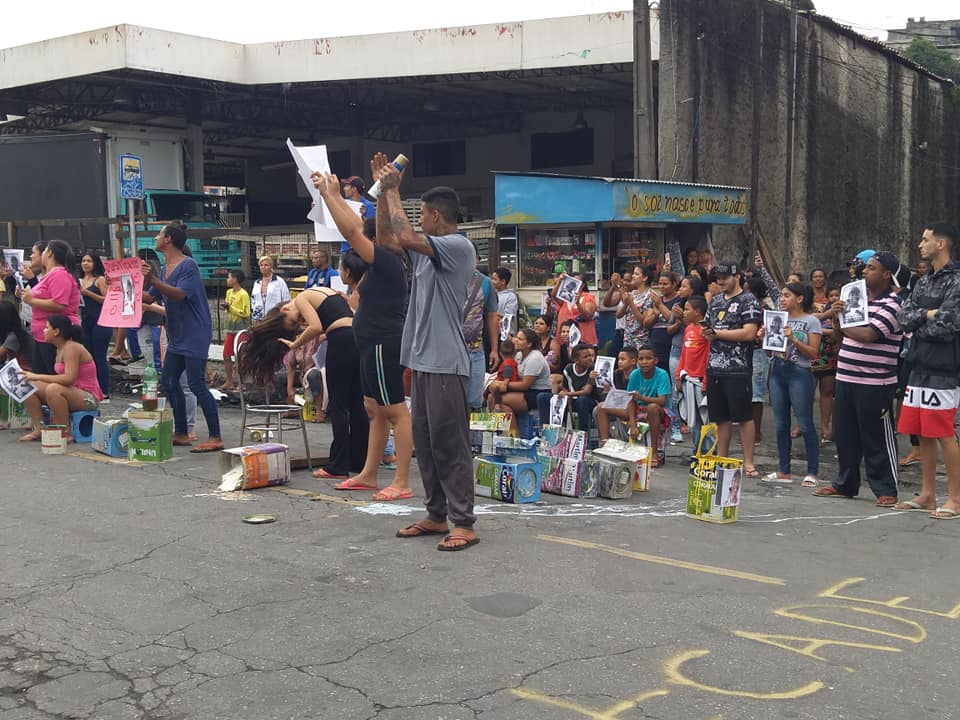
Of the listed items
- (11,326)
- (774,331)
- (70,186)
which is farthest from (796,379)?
(70,186)

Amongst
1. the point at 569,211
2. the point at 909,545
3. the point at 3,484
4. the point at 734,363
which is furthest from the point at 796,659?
the point at 569,211

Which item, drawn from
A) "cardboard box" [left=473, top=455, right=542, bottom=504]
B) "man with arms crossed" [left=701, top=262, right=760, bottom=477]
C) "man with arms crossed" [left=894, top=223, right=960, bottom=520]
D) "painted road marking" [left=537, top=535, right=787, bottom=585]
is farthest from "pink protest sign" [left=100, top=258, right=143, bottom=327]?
"man with arms crossed" [left=894, top=223, right=960, bottom=520]

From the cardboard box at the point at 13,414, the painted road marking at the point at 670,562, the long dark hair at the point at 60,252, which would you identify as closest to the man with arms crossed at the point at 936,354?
the painted road marking at the point at 670,562

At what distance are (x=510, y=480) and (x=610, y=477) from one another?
882 millimetres

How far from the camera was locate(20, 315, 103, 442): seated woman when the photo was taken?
982cm

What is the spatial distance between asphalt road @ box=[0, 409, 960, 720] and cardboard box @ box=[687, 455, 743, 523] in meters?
0.12

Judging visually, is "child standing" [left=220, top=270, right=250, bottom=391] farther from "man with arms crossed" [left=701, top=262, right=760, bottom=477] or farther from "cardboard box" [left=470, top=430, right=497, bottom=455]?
"man with arms crossed" [left=701, top=262, right=760, bottom=477]

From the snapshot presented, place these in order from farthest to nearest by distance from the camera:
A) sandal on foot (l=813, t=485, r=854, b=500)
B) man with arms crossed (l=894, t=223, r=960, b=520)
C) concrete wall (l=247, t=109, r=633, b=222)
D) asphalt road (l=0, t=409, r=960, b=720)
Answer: concrete wall (l=247, t=109, r=633, b=222)
sandal on foot (l=813, t=485, r=854, b=500)
man with arms crossed (l=894, t=223, r=960, b=520)
asphalt road (l=0, t=409, r=960, b=720)

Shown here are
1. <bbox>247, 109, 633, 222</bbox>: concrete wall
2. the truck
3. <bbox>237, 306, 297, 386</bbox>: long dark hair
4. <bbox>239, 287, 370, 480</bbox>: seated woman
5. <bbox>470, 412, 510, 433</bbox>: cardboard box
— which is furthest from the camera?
<bbox>247, 109, 633, 222</bbox>: concrete wall

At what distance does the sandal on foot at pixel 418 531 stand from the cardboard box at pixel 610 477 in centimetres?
187

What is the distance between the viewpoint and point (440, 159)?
3834cm

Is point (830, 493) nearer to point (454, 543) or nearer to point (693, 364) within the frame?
point (693, 364)

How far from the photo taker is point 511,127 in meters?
36.2

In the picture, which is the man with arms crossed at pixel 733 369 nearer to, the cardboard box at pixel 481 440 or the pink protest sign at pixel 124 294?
the cardboard box at pixel 481 440
